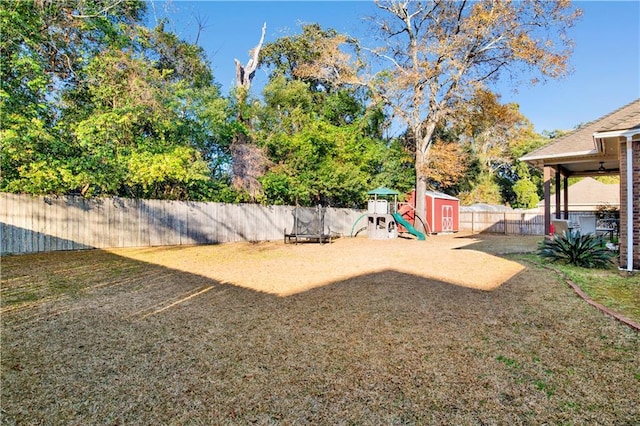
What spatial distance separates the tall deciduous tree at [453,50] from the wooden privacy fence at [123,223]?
802 cm

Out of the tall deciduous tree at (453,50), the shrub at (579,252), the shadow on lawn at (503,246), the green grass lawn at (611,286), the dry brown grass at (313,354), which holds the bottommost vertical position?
the dry brown grass at (313,354)

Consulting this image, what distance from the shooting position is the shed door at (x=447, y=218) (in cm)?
2062

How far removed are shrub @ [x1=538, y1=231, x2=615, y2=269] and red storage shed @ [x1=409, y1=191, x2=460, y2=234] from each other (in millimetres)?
10809

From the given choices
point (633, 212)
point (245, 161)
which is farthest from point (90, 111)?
point (633, 212)

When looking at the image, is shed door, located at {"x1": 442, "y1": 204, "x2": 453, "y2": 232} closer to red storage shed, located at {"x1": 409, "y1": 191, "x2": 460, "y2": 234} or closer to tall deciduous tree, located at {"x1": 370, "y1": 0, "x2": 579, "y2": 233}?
red storage shed, located at {"x1": 409, "y1": 191, "x2": 460, "y2": 234}

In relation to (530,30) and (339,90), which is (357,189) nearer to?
(339,90)

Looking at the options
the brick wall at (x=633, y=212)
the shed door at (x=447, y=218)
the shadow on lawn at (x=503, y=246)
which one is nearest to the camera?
the brick wall at (x=633, y=212)

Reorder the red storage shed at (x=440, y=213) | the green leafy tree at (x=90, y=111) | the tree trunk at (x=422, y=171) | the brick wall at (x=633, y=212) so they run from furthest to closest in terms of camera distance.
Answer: the red storage shed at (x=440, y=213) → the tree trunk at (x=422, y=171) → the green leafy tree at (x=90, y=111) → the brick wall at (x=633, y=212)

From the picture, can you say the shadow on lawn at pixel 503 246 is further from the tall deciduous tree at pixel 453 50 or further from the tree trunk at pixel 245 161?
the tree trunk at pixel 245 161

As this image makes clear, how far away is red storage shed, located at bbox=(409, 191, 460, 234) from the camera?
19625 millimetres

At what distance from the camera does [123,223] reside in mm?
11297

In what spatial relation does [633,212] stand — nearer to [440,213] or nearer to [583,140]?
[583,140]

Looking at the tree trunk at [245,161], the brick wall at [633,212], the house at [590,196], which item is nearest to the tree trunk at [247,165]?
the tree trunk at [245,161]

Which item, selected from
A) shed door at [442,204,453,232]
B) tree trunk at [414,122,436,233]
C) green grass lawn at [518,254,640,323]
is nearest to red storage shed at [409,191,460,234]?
shed door at [442,204,453,232]
